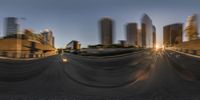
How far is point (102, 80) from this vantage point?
16.2m

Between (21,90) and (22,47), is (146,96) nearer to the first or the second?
(21,90)

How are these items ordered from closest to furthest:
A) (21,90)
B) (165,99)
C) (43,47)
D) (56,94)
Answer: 1. (165,99)
2. (56,94)
3. (21,90)
4. (43,47)

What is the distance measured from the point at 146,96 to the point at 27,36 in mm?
35726

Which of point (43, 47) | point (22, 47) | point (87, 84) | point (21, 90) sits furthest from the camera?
point (43, 47)

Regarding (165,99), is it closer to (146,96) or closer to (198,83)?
(146,96)

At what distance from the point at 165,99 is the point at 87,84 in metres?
4.95

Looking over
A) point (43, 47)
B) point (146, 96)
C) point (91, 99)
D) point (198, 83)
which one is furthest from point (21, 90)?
point (43, 47)

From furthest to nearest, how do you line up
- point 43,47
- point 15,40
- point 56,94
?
1. point 43,47
2. point 15,40
3. point 56,94

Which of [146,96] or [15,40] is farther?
[15,40]

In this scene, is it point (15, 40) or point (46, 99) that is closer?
point (46, 99)

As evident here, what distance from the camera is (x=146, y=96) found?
11.2 meters

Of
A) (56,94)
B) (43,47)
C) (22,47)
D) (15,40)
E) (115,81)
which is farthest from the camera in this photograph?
(43,47)

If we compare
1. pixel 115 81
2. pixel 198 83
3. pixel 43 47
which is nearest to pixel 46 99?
pixel 115 81

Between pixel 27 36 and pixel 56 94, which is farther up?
pixel 27 36
